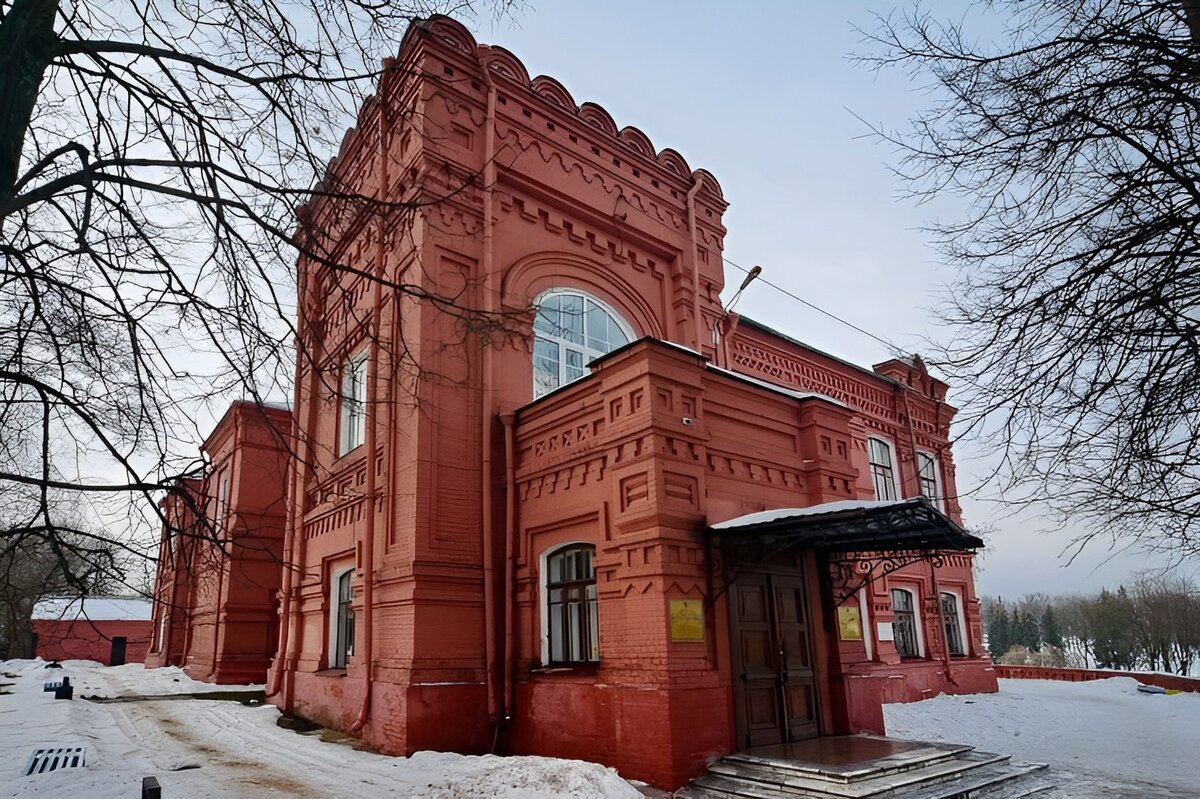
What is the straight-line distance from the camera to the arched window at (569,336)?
40.0 ft

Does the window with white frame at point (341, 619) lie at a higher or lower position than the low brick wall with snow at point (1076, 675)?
higher

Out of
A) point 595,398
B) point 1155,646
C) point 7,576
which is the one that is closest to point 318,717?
point 595,398

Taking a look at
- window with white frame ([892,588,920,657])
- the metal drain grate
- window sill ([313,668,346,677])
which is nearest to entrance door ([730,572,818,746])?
window sill ([313,668,346,677])

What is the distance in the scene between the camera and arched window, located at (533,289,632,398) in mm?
12203

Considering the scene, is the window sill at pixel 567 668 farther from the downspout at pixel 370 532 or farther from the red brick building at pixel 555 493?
the downspout at pixel 370 532

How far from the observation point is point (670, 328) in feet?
47.1

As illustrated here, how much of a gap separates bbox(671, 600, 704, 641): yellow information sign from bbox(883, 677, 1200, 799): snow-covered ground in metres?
3.92

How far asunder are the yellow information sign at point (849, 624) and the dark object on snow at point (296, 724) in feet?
26.3

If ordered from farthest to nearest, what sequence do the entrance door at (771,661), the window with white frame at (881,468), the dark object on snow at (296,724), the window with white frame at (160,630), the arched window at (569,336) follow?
1. the window with white frame at (160,630)
2. the window with white frame at (881,468)
3. the arched window at (569,336)
4. the dark object on snow at (296,724)
5. the entrance door at (771,661)

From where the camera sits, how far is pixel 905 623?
18.5 meters

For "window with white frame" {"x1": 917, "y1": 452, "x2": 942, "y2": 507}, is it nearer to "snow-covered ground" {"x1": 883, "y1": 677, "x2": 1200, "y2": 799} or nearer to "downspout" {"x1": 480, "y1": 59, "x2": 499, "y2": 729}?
"snow-covered ground" {"x1": 883, "y1": 677, "x2": 1200, "y2": 799}

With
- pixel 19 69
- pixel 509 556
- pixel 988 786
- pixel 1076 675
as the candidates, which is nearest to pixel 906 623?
pixel 988 786

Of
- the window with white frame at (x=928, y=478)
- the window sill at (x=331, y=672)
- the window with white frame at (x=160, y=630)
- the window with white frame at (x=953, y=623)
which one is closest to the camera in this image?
the window sill at (x=331, y=672)

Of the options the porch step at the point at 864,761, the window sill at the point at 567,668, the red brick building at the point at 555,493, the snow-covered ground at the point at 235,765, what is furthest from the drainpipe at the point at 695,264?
the snow-covered ground at the point at 235,765
